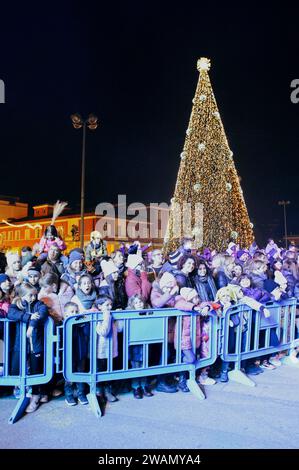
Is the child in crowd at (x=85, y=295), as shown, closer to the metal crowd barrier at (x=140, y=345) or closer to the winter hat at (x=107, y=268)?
the metal crowd barrier at (x=140, y=345)

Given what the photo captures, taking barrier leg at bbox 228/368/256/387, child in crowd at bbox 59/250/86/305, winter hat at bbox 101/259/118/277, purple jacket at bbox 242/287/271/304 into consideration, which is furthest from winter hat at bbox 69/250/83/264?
barrier leg at bbox 228/368/256/387

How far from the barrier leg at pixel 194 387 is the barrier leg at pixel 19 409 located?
1.91 metres

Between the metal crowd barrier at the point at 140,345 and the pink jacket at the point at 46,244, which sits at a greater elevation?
the pink jacket at the point at 46,244

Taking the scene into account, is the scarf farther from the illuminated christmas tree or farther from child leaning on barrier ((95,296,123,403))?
the illuminated christmas tree

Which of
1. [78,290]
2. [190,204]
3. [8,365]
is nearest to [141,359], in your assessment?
[78,290]

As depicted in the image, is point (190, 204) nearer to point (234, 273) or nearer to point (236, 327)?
point (234, 273)

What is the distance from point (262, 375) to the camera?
17.8 ft

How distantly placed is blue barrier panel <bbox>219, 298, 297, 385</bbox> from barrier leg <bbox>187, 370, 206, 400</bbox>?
564 mm

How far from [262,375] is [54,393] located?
2.93 meters

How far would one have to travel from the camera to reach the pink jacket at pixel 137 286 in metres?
5.19

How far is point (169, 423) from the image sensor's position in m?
3.70

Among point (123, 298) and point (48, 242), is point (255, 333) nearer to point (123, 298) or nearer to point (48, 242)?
point (123, 298)

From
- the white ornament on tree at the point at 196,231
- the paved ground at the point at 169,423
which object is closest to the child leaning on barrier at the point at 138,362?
the paved ground at the point at 169,423

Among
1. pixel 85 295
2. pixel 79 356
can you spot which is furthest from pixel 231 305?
pixel 79 356
